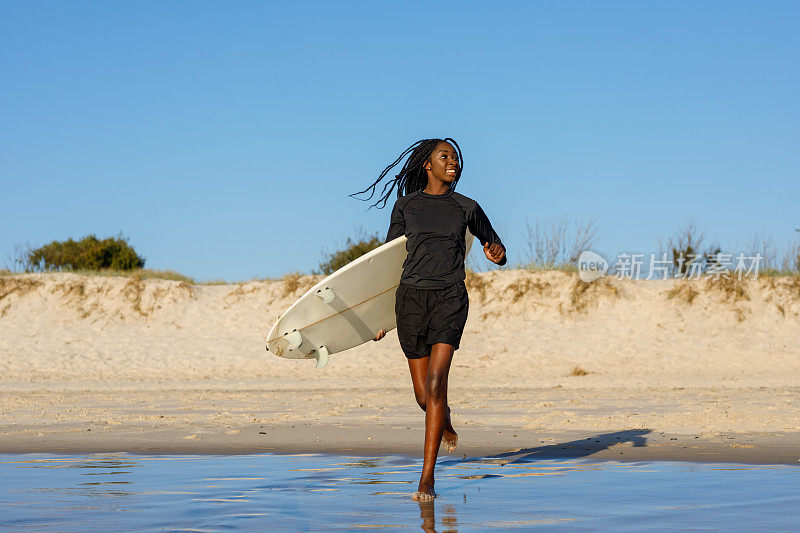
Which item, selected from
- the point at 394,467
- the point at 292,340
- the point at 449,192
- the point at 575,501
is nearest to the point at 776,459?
the point at 575,501

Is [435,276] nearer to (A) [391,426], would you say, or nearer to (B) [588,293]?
(A) [391,426]

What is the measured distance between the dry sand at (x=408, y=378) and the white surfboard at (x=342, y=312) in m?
1.33

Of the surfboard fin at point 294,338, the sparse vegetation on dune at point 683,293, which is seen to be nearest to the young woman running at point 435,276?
the surfboard fin at point 294,338

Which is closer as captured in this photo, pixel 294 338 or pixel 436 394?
pixel 436 394

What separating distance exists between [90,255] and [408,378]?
46.1 feet

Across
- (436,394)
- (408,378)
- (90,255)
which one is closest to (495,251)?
(436,394)

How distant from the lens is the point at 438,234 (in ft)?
17.2

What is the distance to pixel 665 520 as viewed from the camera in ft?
13.8

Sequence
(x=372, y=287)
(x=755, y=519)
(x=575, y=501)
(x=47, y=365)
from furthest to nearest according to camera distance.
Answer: (x=47, y=365) → (x=372, y=287) → (x=575, y=501) → (x=755, y=519)

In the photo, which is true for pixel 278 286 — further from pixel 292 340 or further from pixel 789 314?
pixel 292 340

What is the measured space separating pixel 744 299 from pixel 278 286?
440 inches

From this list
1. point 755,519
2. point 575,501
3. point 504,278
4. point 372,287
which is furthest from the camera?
point 504,278

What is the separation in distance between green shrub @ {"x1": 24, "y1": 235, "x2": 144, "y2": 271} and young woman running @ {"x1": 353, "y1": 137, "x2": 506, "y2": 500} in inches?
920

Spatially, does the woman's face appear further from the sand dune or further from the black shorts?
the sand dune
